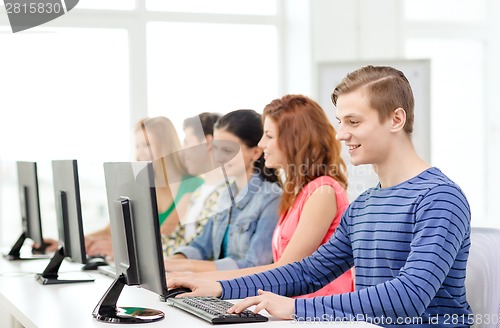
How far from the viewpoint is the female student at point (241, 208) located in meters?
3.16

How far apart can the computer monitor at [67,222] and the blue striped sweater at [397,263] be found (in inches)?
34.9

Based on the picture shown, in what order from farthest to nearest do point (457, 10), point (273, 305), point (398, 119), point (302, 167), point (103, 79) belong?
point (457, 10)
point (103, 79)
point (302, 167)
point (398, 119)
point (273, 305)

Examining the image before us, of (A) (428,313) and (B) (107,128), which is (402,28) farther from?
(A) (428,313)

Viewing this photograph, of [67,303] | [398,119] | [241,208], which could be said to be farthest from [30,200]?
[398,119]

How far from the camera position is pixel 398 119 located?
6.74ft

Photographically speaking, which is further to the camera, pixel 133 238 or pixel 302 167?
pixel 302 167

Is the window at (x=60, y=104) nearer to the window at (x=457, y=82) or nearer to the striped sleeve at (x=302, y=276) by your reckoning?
the window at (x=457, y=82)

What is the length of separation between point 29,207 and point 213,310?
1949mm

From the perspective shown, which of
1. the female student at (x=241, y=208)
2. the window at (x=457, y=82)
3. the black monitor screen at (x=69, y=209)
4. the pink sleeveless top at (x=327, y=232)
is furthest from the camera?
the window at (x=457, y=82)

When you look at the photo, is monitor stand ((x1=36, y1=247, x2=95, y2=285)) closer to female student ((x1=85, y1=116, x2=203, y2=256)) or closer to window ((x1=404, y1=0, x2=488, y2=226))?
female student ((x1=85, y1=116, x2=203, y2=256))

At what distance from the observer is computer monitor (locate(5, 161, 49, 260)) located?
142 inches

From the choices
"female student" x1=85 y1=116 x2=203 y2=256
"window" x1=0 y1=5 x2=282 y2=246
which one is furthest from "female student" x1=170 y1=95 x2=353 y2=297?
"window" x1=0 y1=5 x2=282 y2=246

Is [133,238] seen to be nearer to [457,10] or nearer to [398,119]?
[398,119]

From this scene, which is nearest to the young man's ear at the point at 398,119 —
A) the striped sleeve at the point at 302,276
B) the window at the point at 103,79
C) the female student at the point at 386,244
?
the female student at the point at 386,244
